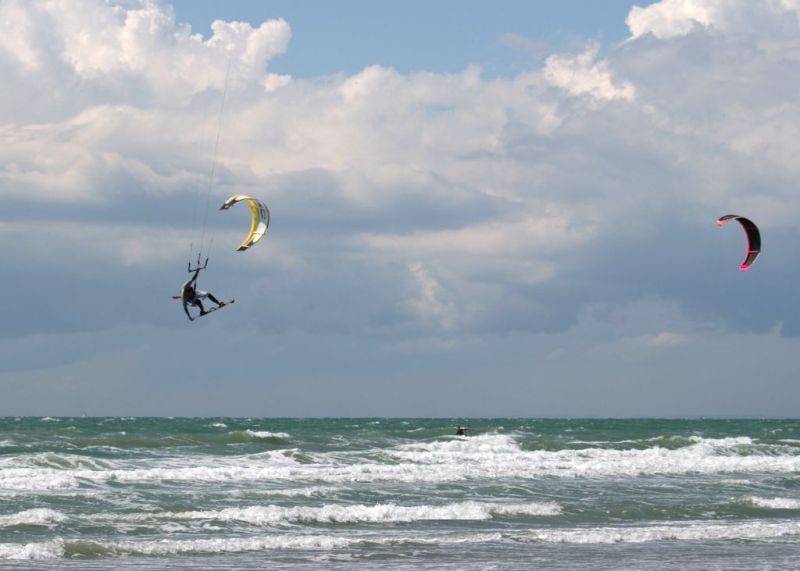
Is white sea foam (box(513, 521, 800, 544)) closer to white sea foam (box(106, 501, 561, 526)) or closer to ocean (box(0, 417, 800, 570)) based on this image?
ocean (box(0, 417, 800, 570))

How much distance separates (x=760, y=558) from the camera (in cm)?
1680

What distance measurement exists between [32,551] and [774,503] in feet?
51.7

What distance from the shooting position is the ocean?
55.9ft

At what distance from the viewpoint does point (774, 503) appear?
24.5 meters

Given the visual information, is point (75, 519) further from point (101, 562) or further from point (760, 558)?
point (760, 558)

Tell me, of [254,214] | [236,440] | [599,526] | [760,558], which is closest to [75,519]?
[254,214]

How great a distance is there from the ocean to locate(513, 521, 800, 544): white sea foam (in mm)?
50

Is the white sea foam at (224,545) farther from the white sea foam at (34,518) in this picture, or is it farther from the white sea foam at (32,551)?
the white sea foam at (34,518)

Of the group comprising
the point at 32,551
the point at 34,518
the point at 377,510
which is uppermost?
the point at 377,510

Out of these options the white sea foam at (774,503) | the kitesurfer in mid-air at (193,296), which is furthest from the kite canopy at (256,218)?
the white sea foam at (774,503)

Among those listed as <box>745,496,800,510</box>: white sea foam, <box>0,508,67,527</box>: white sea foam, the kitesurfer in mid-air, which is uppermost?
the kitesurfer in mid-air

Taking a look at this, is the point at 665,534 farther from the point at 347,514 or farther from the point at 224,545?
the point at 224,545

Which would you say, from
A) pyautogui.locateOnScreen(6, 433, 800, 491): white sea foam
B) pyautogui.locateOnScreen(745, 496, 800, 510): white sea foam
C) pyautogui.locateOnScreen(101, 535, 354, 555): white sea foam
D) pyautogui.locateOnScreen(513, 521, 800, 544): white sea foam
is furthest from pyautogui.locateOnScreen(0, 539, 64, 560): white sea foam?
pyautogui.locateOnScreen(745, 496, 800, 510): white sea foam

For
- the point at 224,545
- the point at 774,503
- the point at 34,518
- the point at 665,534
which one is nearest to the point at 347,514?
the point at 224,545
